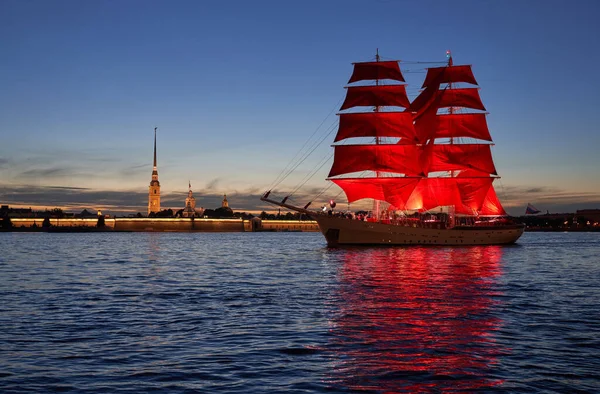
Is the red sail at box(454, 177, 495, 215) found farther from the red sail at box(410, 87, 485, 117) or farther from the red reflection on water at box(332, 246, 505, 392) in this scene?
the red reflection on water at box(332, 246, 505, 392)

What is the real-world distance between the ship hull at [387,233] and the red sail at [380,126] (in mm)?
11457

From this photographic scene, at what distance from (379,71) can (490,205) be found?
25251 mm

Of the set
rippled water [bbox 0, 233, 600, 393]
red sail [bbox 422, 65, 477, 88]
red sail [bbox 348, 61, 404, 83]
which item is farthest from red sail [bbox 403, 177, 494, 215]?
rippled water [bbox 0, 233, 600, 393]

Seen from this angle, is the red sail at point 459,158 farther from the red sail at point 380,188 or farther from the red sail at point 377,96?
the red sail at point 377,96

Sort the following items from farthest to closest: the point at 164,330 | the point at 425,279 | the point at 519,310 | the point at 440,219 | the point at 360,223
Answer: the point at 440,219 < the point at 360,223 < the point at 425,279 < the point at 519,310 < the point at 164,330

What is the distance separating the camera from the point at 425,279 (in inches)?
1436

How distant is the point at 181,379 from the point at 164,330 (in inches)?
236

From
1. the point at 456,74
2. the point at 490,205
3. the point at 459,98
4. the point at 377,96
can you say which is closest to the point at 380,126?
the point at 377,96

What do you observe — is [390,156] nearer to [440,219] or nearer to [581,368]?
[440,219]

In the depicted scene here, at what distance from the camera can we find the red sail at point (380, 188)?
272 feet

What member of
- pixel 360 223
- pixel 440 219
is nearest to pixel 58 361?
pixel 360 223

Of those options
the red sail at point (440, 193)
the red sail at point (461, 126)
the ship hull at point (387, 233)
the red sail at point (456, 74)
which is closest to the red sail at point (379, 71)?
the red sail at point (456, 74)

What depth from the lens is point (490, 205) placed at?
92.9 m

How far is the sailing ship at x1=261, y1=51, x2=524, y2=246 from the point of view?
82875mm
